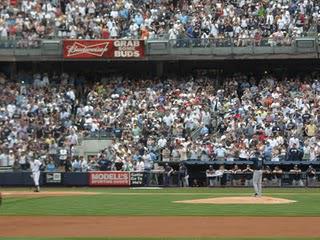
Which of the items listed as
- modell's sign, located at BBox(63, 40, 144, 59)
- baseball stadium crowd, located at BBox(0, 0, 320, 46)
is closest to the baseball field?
modell's sign, located at BBox(63, 40, 144, 59)

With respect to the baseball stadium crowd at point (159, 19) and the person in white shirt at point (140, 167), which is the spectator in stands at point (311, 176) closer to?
the person in white shirt at point (140, 167)

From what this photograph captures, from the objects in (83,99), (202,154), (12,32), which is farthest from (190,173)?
(12,32)

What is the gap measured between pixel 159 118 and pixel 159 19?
23.4 ft

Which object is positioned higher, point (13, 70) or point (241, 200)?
point (13, 70)

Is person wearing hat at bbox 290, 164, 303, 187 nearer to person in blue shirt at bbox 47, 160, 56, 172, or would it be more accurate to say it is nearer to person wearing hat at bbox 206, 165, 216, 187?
person wearing hat at bbox 206, 165, 216, 187

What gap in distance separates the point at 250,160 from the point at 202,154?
2410 millimetres

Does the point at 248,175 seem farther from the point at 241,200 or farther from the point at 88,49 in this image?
the point at 88,49

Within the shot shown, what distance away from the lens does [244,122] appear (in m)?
38.7

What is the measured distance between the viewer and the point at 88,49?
4262 centimetres

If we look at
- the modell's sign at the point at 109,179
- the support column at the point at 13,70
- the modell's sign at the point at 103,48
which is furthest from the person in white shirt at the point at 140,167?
the support column at the point at 13,70

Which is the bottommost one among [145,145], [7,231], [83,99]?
[7,231]

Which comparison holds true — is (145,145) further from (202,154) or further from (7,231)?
(7,231)

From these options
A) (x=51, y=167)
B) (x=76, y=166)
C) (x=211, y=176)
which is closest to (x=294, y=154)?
(x=211, y=176)

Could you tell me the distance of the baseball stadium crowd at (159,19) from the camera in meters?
42.5
